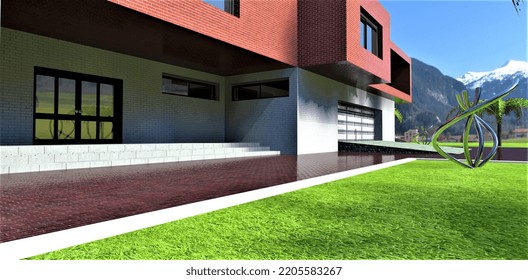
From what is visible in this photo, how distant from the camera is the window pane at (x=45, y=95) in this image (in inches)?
413

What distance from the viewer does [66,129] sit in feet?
36.4

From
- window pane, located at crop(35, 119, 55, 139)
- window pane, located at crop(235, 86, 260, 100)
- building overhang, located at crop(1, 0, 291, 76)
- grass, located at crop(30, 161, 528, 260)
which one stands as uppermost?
building overhang, located at crop(1, 0, 291, 76)

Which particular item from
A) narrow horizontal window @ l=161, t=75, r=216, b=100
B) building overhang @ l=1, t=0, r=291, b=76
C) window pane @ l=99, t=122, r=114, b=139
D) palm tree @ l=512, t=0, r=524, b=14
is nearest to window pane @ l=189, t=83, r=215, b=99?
narrow horizontal window @ l=161, t=75, r=216, b=100

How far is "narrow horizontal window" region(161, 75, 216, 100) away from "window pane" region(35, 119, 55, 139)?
467cm

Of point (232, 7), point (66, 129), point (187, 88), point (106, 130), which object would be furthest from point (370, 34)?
point (66, 129)

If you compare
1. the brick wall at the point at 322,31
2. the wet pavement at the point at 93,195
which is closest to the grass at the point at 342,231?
the wet pavement at the point at 93,195

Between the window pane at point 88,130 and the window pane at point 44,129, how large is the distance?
974 millimetres

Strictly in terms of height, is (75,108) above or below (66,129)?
above

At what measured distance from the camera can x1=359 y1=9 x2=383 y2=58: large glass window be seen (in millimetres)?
16906

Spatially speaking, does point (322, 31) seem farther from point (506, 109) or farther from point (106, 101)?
point (506, 109)

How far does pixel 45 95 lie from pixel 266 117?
28.7 ft

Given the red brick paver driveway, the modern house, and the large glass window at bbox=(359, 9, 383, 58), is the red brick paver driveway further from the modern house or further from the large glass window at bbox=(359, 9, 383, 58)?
the large glass window at bbox=(359, 9, 383, 58)
